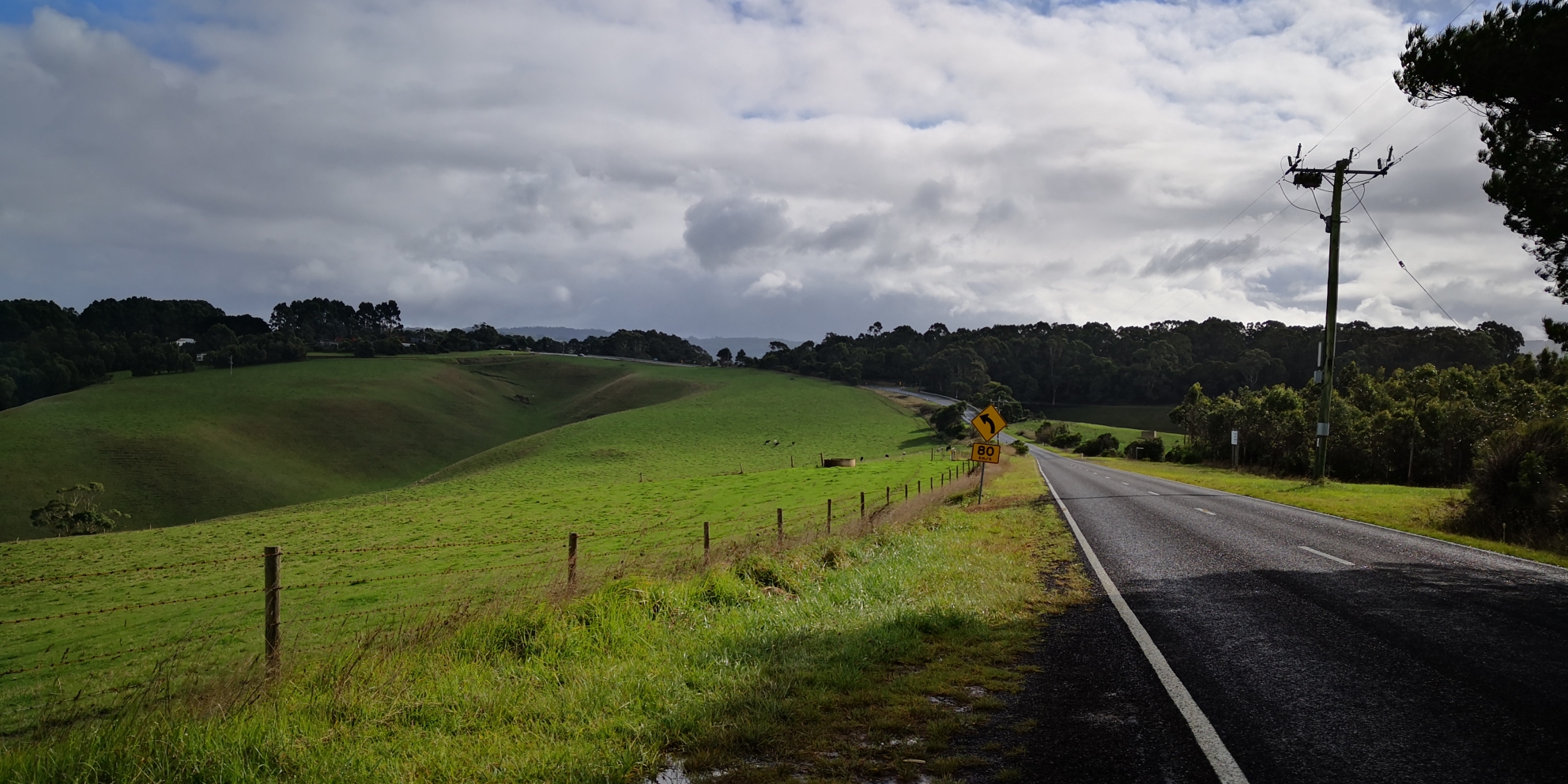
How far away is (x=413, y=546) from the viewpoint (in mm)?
34938

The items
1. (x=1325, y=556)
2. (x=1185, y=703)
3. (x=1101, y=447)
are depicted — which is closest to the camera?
(x=1185, y=703)

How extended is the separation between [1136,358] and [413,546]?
161 meters

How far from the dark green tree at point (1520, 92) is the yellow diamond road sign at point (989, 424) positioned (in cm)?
1168

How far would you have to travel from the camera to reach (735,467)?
71.8m

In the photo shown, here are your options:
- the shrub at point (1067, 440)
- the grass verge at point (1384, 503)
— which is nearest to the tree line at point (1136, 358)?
the shrub at point (1067, 440)

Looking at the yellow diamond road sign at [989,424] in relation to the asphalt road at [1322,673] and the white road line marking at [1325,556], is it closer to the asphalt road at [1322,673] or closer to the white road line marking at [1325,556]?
the white road line marking at [1325,556]

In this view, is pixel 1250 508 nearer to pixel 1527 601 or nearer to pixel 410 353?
pixel 1527 601

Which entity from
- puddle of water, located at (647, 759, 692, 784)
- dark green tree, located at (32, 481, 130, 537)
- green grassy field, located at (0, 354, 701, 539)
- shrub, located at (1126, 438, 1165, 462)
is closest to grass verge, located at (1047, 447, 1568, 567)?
puddle of water, located at (647, 759, 692, 784)

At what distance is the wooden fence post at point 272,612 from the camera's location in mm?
7618

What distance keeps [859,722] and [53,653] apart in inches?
773

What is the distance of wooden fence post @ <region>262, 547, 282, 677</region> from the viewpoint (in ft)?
25.0

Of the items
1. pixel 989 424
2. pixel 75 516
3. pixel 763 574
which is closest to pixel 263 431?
pixel 75 516

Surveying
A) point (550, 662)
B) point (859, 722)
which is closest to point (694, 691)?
point (859, 722)

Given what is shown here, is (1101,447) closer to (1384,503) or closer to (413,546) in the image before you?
(1384,503)
